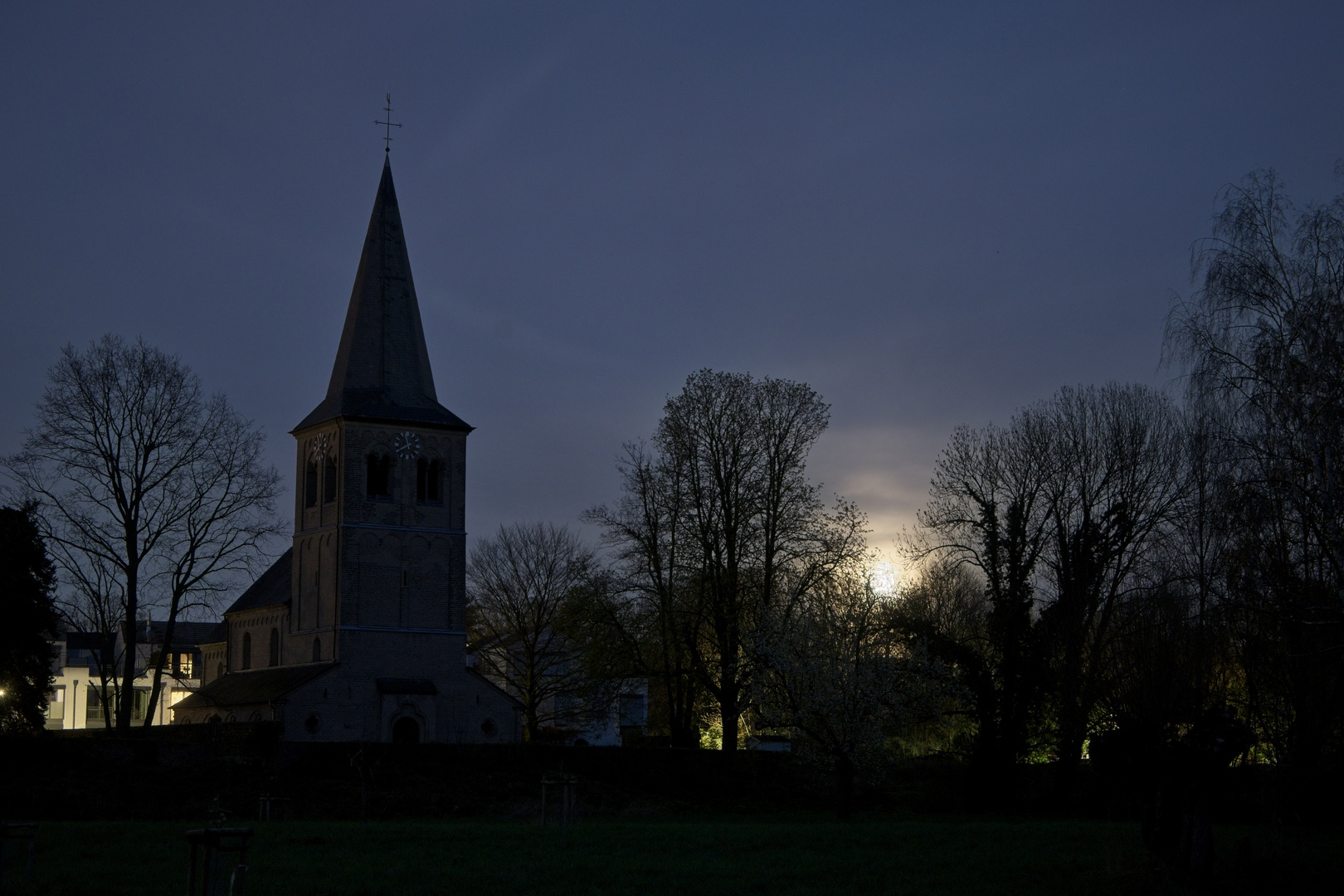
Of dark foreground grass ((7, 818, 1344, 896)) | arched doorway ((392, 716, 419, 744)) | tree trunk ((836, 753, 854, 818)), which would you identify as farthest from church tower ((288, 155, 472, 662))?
dark foreground grass ((7, 818, 1344, 896))

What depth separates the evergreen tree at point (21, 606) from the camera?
41.8 meters

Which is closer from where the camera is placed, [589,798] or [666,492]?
[589,798]

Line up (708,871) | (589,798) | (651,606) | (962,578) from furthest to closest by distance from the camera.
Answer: (962,578) → (651,606) → (589,798) → (708,871)

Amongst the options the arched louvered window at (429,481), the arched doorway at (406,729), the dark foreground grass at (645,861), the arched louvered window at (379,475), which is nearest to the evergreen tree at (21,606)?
the arched doorway at (406,729)

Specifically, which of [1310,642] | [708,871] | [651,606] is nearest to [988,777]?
[651,606]

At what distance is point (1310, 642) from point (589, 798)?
24947 mm

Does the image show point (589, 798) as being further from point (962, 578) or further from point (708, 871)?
point (962, 578)

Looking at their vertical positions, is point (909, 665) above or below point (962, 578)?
below

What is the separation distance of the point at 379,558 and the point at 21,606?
1575cm

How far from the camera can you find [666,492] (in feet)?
163

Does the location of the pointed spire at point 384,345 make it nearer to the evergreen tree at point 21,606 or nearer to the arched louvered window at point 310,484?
the arched louvered window at point 310,484

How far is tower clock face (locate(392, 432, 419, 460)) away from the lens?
5656cm

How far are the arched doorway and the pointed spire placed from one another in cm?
1291

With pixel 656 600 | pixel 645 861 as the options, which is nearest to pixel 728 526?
pixel 656 600
